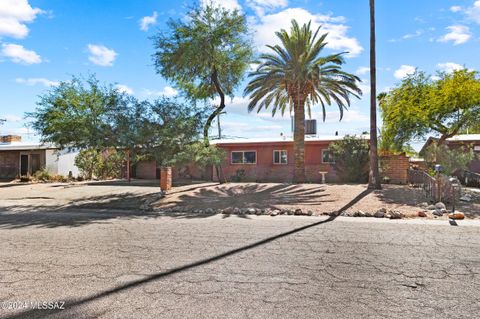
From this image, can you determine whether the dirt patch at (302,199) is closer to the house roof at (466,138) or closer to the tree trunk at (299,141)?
the tree trunk at (299,141)

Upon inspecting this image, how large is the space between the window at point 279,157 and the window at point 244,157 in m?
1.40

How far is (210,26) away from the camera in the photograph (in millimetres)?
18062

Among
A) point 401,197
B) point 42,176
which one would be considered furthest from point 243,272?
point 42,176

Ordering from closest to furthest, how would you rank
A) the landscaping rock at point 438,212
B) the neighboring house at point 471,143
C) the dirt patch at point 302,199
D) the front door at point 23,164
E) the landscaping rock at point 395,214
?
the landscaping rock at point 395,214 → the landscaping rock at point 438,212 → the dirt patch at point 302,199 → the neighboring house at point 471,143 → the front door at point 23,164

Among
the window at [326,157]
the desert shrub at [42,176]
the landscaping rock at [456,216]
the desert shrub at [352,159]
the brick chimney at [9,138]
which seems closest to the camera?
the landscaping rock at [456,216]

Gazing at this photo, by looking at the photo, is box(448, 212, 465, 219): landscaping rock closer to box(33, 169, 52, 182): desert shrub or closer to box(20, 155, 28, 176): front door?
box(33, 169, 52, 182): desert shrub

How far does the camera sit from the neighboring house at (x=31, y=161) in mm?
26625

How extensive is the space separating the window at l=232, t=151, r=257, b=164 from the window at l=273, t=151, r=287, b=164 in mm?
1401

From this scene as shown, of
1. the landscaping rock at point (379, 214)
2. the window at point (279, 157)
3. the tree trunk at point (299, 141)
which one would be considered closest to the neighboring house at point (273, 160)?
the window at point (279, 157)

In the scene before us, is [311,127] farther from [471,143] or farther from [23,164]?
[23,164]

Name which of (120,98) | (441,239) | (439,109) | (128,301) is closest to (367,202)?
(441,239)

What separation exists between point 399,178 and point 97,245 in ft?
56.8

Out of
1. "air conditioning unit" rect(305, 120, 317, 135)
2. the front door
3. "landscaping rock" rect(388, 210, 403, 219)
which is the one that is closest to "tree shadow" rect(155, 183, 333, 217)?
"landscaping rock" rect(388, 210, 403, 219)

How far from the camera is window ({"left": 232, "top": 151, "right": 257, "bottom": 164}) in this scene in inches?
961
